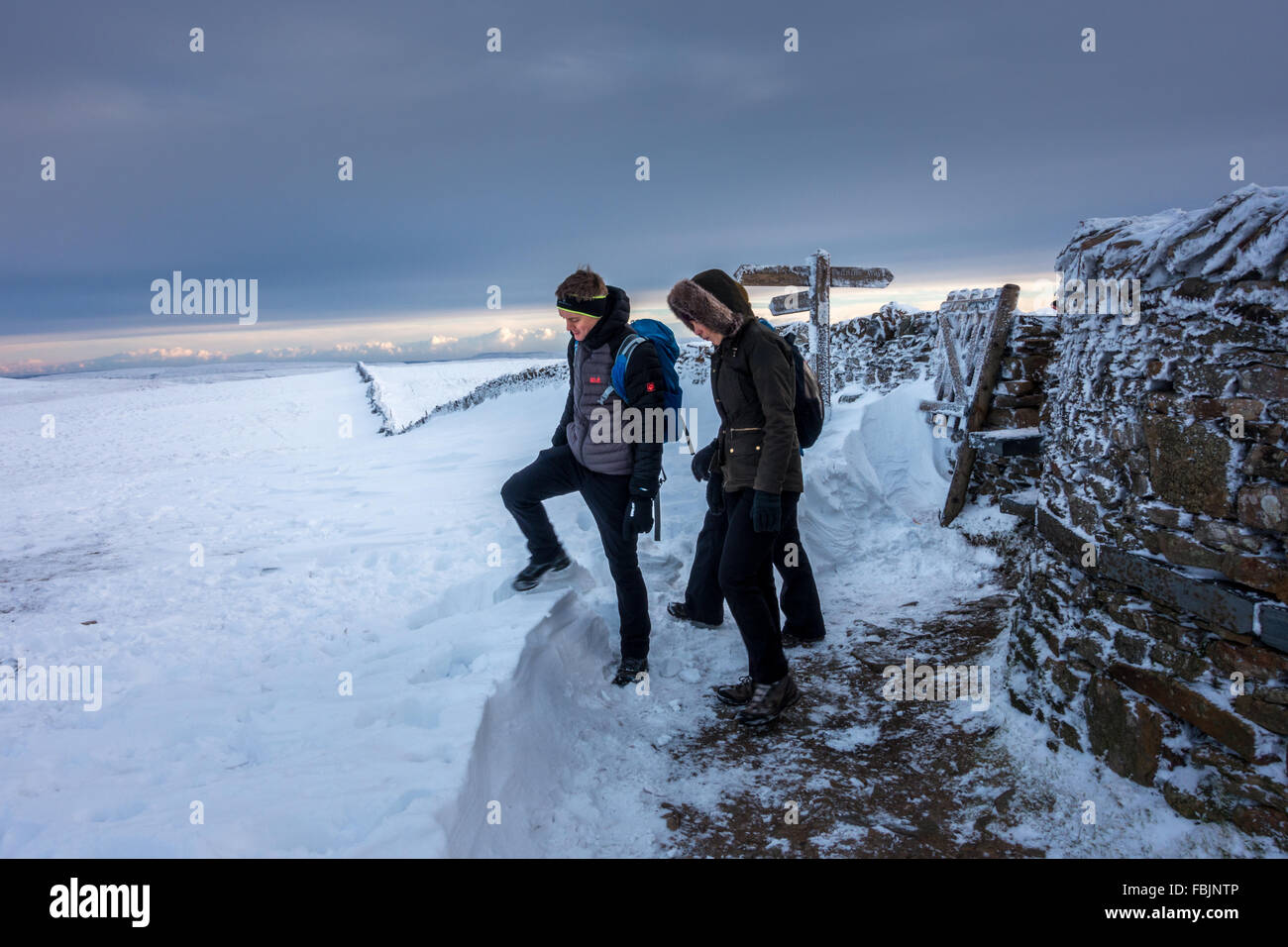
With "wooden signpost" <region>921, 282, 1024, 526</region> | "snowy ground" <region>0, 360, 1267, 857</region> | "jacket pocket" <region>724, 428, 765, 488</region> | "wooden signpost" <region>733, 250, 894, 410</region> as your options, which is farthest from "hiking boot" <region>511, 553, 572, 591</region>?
"wooden signpost" <region>733, 250, 894, 410</region>

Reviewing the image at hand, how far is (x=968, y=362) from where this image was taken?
8148mm

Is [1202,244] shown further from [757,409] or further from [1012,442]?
[1012,442]

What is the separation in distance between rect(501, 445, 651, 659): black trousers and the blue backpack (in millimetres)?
529

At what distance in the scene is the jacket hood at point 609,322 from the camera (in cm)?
427

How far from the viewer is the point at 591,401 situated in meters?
4.34

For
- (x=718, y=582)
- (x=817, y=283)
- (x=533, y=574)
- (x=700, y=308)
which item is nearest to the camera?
(x=700, y=308)

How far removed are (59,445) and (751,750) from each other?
66.4ft

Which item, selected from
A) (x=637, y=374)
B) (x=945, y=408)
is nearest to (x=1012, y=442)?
(x=945, y=408)

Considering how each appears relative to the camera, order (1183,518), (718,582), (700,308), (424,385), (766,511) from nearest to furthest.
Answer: (1183,518)
(766,511)
(700,308)
(718,582)
(424,385)

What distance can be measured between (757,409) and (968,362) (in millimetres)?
5340

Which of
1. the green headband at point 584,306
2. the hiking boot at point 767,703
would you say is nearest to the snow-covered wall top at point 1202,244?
the green headband at point 584,306
